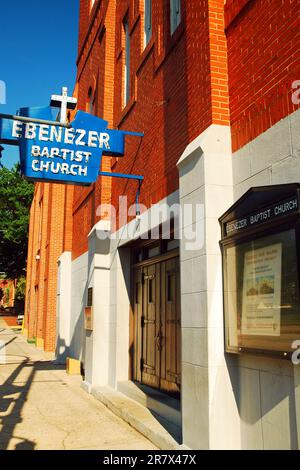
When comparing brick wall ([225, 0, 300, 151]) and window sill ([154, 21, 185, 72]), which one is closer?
brick wall ([225, 0, 300, 151])

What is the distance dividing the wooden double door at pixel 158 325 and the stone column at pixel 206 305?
171 cm

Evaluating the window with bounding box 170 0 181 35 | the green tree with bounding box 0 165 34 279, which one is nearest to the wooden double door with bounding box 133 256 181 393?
the window with bounding box 170 0 181 35

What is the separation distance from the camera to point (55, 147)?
709cm

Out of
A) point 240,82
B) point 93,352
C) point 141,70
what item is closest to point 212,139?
point 240,82

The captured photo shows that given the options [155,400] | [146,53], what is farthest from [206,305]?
[146,53]

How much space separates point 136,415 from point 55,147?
4.39 meters

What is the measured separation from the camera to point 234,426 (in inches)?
172

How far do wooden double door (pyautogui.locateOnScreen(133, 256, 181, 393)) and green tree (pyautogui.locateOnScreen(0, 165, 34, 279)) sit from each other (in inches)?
1363

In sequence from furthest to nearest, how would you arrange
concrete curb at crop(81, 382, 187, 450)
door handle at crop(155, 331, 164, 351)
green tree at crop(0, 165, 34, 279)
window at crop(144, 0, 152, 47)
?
green tree at crop(0, 165, 34, 279)
window at crop(144, 0, 152, 47)
door handle at crop(155, 331, 164, 351)
concrete curb at crop(81, 382, 187, 450)

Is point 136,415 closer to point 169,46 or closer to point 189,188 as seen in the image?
point 189,188

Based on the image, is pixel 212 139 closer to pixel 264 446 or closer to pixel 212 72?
pixel 212 72

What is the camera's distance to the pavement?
5762 millimetres

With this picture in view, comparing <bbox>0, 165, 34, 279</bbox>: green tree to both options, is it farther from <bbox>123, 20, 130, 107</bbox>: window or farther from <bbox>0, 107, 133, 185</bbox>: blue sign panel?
<bbox>0, 107, 133, 185</bbox>: blue sign panel

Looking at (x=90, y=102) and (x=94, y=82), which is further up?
(x=94, y=82)
